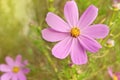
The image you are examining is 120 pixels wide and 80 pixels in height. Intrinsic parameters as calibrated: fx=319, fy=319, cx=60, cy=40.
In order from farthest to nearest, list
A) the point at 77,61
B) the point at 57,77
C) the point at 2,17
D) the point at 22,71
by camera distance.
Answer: the point at 2,17, the point at 22,71, the point at 57,77, the point at 77,61

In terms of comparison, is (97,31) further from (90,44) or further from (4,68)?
(4,68)

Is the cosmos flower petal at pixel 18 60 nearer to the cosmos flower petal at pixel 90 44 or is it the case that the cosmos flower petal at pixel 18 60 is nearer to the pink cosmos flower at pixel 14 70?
the pink cosmos flower at pixel 14 70

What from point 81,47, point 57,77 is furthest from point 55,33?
point 57,77

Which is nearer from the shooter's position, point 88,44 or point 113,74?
point 88,44

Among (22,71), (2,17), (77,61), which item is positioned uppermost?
(2,17)

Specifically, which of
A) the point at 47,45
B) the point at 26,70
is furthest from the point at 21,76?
the point at 47,45

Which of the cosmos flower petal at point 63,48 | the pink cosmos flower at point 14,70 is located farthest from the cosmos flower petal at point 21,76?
the cosmos flower petal at point 63,48

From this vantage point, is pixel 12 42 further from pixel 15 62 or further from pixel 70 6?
pixel 70 6

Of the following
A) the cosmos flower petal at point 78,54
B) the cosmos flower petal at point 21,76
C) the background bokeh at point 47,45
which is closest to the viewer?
the cosmos flower petal at point 78,54
